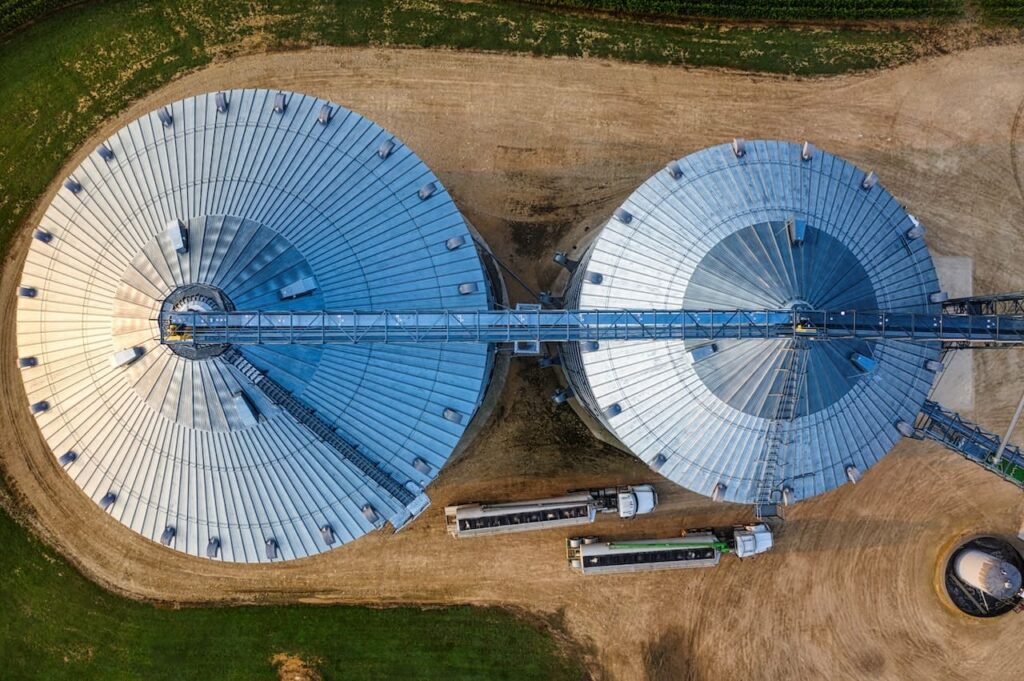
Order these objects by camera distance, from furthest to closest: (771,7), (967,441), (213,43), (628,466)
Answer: (213,43), (771,7), (628,466), (967,441)

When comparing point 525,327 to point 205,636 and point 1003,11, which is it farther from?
point 1003,11

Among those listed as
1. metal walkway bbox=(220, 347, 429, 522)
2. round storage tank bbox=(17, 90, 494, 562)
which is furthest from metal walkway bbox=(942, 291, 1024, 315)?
metal walkway bbox=(220, 347, 429, 522)

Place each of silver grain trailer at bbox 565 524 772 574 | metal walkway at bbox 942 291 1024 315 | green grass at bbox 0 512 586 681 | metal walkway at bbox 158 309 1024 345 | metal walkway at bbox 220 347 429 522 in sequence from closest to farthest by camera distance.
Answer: metal walkway at bbox 158 309 1024 345 < metal walkway at bbox 220 347 429 522 < metal walkway at bbox 942 291 1024 315 < silver grain trailer at bbox 565 524 772 574 < green grass at bbox 0 512 586 681

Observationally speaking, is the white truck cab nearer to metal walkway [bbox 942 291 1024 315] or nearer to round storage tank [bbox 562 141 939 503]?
round storage tank [bbox 562 141 939 503]

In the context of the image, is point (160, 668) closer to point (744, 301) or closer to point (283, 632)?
point (283, 632)

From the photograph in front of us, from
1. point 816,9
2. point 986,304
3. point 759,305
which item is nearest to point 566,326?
point 759,305

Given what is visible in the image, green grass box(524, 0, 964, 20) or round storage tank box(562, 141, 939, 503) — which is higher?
green grass box(524, 0, 964, 20)
